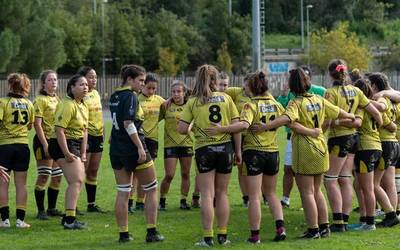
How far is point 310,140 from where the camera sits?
33.8 ft

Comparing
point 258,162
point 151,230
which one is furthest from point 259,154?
point 151,230

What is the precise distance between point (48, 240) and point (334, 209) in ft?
Answer: 12.4

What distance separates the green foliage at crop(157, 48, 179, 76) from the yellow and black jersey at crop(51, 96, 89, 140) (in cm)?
5321

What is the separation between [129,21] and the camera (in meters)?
70.1

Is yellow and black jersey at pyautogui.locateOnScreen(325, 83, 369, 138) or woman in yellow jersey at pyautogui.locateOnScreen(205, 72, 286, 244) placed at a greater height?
yellow and black jersey at pyautogui.locateOnScreen(325, 83, 369, 138)

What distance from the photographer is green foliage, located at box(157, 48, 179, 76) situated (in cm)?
6519

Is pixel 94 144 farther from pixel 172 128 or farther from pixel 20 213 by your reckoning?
pixel 20 213

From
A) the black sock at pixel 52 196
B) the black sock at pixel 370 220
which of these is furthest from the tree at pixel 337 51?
the black sock at pixel 370 220

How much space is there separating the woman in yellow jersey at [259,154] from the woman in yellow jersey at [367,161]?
1.42m

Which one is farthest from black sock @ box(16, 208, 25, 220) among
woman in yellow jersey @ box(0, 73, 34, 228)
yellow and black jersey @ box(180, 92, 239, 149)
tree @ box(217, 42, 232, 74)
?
tree @ box(217, 42, 232, 74)

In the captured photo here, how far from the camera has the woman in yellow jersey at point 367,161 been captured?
11.0 meters

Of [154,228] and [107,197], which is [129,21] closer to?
[107,197]

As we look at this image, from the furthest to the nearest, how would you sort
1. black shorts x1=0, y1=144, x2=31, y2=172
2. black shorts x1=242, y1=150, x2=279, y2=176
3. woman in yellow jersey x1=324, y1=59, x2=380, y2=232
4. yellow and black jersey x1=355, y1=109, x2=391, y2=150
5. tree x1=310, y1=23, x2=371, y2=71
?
tree x1=310, y1=23, x2=371, y2=71 → black shorts x1=0, y1=144, x2=31, y2=172 → yellow and black jersey x1=355, y1=109, x2=391, y2=150 → woman in yellow jersey x1=324, y1=59, x2=380, y2=232 → black shorts x1=242, y1=150, x2=279, y2=176

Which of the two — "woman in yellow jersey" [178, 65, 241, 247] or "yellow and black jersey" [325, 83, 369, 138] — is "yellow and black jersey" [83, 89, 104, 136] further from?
"yellow and black jersey" [325, 83, 369, 138]
